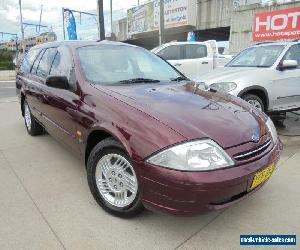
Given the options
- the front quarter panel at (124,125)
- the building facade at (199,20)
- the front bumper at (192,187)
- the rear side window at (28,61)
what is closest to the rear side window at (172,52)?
the rear side window at (28,61)

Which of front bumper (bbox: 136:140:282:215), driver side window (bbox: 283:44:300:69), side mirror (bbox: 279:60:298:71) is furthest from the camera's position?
driver side window (bbox: 283:44:300:69)

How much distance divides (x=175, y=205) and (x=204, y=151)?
446mm

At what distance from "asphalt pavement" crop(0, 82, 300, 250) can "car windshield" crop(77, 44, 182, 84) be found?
4.01 ft

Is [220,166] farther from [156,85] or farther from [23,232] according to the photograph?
[23,232]

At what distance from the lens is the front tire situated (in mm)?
2754

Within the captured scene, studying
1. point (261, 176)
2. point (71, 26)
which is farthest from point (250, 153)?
point (71, 26)

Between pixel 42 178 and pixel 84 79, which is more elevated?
pixel 84 79

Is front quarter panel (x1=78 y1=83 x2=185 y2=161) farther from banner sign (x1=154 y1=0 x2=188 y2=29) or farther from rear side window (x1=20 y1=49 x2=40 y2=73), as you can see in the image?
banner sign (x1=154 y1=0 x2=188 y2=29)

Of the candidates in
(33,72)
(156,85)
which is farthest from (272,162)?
(33,72)

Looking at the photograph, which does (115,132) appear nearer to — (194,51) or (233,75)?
(233,75)

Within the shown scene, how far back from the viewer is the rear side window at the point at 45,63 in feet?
14.4

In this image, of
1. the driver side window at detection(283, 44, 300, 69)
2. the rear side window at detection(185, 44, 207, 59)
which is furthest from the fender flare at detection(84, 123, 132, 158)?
the rear side window at detection(185, 44, 207, 59)

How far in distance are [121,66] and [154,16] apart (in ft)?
92.1

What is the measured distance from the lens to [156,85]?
3.52 m
